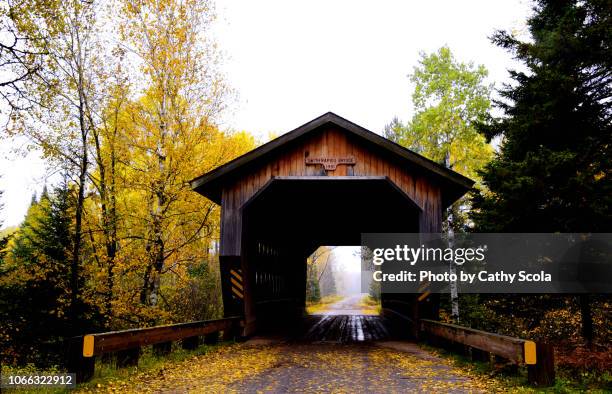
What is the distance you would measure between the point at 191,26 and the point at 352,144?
6.62 metres

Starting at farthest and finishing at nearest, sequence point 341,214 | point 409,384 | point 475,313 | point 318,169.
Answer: point 341,214 → point 475,313 → point 318,169 → point 409,384

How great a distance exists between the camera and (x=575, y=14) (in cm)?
919

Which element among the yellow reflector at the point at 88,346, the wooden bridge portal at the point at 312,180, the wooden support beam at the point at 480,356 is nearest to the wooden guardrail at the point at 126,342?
the yellow reflector at the point at 88,346

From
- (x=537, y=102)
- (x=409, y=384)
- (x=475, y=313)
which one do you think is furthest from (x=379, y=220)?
(x=409, y=384)

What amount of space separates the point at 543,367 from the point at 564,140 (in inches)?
221

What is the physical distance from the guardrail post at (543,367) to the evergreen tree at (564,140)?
320 centimetres

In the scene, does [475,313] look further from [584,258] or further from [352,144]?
[352,144]

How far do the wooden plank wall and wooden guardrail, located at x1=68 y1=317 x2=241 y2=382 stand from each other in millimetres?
2379

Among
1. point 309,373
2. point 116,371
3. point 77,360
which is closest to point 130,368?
point 116,371

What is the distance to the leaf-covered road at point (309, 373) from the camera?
627 centimetres

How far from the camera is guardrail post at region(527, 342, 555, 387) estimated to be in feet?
18.9

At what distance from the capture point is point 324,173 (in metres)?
11.8

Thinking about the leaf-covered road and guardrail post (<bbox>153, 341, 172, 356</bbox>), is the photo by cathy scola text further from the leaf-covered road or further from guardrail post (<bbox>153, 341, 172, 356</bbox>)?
guardrail post (<bbox>153, 341, 172, 356</bbox>)

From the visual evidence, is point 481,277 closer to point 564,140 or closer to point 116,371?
point 564,140
